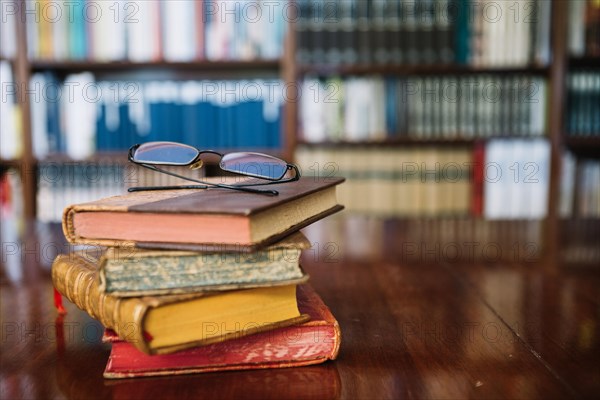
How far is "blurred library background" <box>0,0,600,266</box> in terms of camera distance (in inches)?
87.4

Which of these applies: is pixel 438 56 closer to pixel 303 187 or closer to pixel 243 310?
pixel 303 187

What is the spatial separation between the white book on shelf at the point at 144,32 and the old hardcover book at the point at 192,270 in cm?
194

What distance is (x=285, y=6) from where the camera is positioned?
2.21m

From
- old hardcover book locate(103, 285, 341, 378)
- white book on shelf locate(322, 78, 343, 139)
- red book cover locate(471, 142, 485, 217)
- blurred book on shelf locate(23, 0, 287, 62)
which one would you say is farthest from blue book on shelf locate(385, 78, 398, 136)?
old hardcover book locate(103, 285, 341, 378)

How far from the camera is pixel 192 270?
0.45 meters

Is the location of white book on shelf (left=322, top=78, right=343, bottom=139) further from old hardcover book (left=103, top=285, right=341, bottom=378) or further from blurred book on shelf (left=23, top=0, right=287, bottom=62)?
old hardcover book (left=103, top=285, right=341, bottom=378)

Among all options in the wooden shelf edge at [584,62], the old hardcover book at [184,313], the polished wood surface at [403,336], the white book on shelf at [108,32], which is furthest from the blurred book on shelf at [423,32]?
the old hardcover book at [184,313]

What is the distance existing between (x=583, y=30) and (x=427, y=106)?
68cm

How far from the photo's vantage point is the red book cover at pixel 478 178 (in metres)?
2.30

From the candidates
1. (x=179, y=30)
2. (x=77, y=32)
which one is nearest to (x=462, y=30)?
(x=179, y=30)

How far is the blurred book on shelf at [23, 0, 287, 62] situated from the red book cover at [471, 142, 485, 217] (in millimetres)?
881

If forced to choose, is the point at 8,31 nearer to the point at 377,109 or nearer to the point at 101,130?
the point at 101,130

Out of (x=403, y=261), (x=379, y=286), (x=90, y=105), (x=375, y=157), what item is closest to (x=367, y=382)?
(x=379, y=286)

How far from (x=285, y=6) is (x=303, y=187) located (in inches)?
70.2
